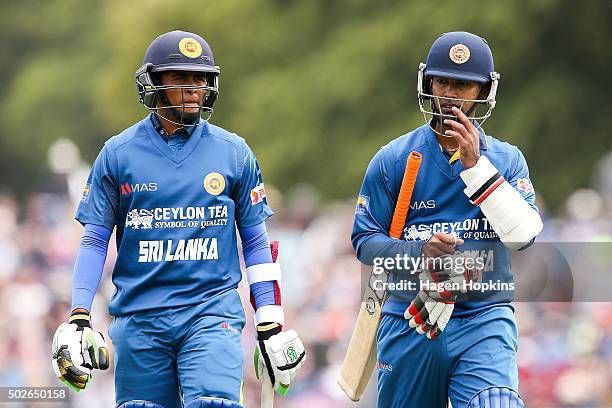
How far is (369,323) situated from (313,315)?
221 inches

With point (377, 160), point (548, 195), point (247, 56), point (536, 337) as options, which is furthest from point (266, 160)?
point (377, 160)

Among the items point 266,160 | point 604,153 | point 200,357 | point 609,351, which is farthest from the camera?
point 266,160

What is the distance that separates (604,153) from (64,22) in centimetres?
1886

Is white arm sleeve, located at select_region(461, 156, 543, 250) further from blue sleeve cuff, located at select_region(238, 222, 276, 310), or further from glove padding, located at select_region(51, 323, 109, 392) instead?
glove padding, located at select_region(51, 323, 109, 392)

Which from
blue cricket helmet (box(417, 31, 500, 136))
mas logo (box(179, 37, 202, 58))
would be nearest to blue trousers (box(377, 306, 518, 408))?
blue cricket helmet (box(417, 31, 500, 136))

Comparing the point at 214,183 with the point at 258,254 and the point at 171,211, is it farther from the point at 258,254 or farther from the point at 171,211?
the point at 258,254

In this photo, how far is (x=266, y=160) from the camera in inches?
873

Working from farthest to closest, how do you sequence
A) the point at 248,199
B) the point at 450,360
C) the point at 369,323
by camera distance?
the point at 369,323 < the point at 248,199 < the point at 450,360

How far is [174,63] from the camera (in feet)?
27.3

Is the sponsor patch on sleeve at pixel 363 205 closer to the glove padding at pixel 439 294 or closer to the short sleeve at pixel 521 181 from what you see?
the glove padding at pixel 439 294

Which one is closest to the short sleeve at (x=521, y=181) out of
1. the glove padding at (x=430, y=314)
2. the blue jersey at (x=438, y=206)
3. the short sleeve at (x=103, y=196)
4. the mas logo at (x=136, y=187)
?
the blue jersey at (x=438, y=206)

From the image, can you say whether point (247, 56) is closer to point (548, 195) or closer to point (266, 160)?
point (266, 160)

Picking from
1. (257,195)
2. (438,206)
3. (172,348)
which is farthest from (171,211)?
(438,206)

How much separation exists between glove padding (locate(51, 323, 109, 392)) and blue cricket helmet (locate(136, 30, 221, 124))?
1.29 meters
